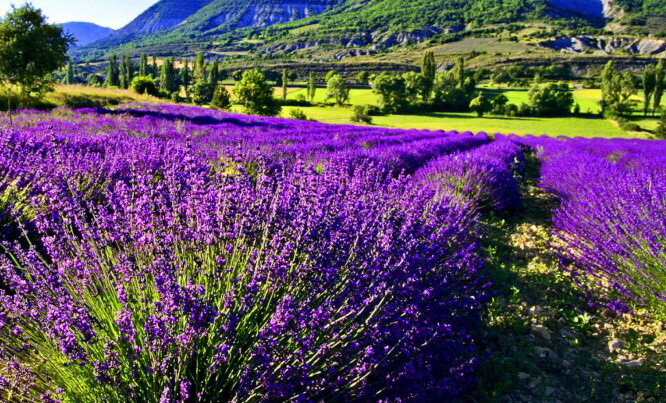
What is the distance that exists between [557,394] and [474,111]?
49.0m

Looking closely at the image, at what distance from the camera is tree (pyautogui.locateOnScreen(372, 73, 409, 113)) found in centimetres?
4703

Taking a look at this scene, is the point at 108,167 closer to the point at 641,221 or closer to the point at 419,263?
the point at 419,263

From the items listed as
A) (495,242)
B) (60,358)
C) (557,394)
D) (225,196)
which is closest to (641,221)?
(495,242)

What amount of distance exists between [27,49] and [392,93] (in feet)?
131

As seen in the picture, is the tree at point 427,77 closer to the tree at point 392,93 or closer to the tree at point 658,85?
the tree at point 392,93

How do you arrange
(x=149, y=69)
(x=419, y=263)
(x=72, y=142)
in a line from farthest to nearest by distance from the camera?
(x=149, y=69) → (x=72, y=142) → (x=419, y=263)

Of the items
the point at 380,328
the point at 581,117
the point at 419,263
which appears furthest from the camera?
the point at 581,117

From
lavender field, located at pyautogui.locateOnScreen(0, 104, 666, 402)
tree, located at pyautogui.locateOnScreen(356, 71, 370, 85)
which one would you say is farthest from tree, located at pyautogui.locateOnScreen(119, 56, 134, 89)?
lavender field, located at pyautogui.locateOnScreen(0, 104, 666, 402)

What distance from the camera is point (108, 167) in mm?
3904

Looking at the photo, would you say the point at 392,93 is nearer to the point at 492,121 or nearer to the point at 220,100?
the point at 492,121

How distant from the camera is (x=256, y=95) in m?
34.7

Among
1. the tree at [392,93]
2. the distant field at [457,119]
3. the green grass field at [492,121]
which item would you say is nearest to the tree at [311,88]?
the distant field at [457,119]

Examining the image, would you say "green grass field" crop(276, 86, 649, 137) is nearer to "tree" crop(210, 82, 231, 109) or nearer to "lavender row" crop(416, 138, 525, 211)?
"tree" crop(210, 82, 231, 109)

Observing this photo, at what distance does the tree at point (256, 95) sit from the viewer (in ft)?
113
